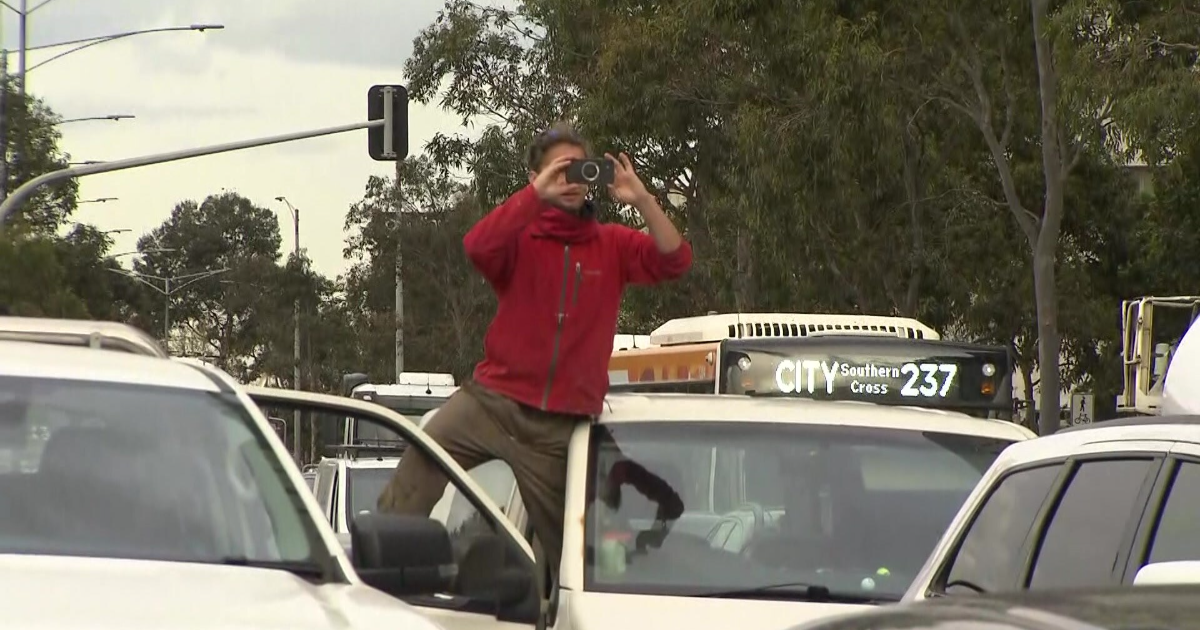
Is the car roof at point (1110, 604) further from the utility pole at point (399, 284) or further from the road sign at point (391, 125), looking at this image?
the utility pole at point (399, 284)

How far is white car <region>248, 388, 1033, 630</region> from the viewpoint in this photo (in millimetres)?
5891

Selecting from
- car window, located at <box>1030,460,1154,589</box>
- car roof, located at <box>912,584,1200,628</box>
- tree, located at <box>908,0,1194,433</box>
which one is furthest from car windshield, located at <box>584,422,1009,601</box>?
tree, located at <box>908,0,1194,433</box>

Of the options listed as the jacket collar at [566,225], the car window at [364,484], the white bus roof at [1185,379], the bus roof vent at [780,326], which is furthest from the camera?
the bus roof vent at [780,326]

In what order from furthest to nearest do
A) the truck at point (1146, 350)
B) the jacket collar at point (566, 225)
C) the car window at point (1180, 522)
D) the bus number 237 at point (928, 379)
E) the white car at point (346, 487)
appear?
the truck at point (1146, 350), the white car at point (346, 487), the bus number 237 at point (928, 379), the jacket collar at point (566, 225), the car window at point (1180, 522)

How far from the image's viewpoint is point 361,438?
996 inches

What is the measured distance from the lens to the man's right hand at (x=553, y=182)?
6.87m

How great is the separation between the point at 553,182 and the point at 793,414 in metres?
1.03

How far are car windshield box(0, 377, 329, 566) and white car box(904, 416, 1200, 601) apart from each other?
1576 mm

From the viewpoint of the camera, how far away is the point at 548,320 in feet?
22.7

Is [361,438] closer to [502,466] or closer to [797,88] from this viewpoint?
[797,88]

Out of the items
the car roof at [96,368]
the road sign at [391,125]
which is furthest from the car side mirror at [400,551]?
the road sign at [391,125]

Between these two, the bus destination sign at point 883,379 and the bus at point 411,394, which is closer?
the bus destination sign at point 883,379

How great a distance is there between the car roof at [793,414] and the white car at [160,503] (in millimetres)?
1634

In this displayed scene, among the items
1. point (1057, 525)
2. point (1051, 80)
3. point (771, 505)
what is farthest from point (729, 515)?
point (1051, 80)
